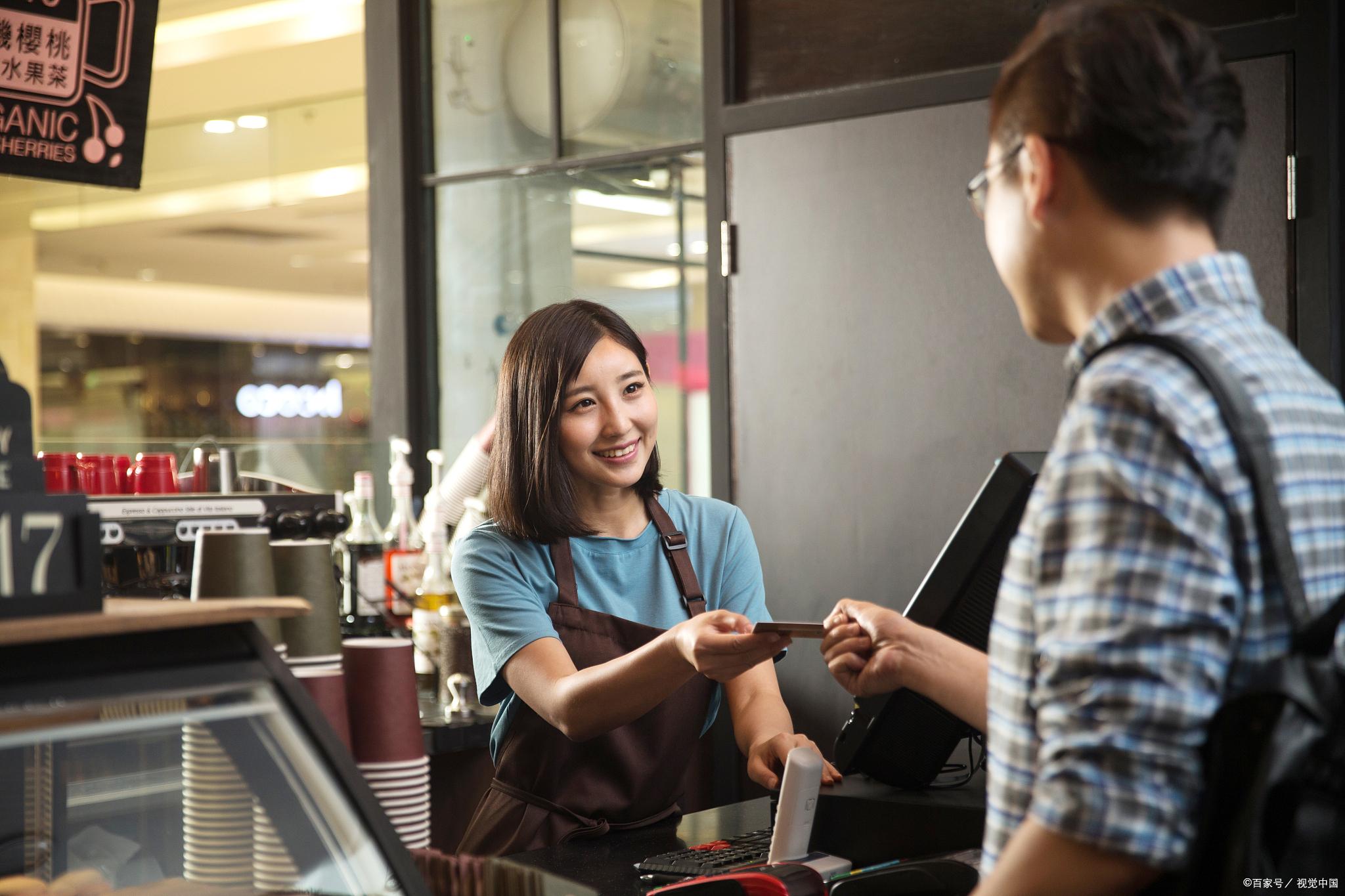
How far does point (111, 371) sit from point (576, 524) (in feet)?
35.9

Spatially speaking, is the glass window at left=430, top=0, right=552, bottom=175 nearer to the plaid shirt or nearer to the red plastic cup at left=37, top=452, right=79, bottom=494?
the red plastic cup at left=37, top=452, right=79, bottom=494

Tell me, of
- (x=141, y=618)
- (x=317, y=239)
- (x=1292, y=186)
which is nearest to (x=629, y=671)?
(x=141, y=618)

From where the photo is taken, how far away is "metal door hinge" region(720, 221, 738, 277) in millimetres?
3207

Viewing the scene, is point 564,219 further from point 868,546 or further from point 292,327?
point 292,327

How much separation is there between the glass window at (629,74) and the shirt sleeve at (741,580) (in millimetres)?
1563

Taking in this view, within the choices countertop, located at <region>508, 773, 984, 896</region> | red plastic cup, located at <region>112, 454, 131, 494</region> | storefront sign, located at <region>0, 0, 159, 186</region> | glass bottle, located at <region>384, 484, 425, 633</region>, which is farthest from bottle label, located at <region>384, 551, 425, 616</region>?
countertop, located at <region>508, 773, 984, 896</region>

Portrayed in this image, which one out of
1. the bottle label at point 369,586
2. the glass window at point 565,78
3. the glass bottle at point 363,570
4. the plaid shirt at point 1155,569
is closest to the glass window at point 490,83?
the glass window at point 565,78

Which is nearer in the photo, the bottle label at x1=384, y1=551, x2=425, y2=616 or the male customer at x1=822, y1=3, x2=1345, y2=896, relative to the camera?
the male customer at x1=822, y1=3, x2=1345, y2=896

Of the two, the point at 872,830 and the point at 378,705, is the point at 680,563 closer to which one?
the point at 872,830

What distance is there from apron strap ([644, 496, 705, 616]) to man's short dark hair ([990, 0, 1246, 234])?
3.93 ft

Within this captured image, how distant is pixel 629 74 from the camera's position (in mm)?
3496

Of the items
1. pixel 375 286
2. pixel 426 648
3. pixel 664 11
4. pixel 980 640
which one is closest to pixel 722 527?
pixel 980 640

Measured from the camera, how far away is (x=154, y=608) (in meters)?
0.98

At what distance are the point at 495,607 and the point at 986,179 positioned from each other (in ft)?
3.65
